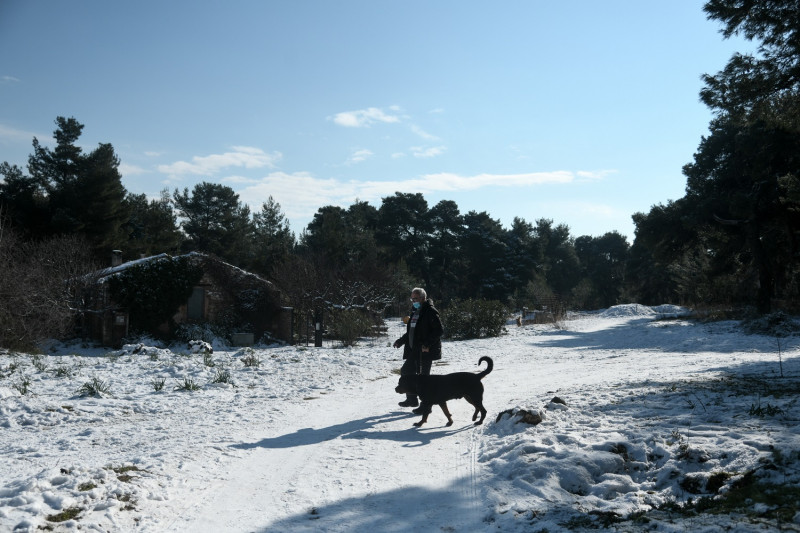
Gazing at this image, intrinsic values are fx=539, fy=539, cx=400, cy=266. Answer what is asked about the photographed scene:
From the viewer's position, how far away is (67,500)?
4.10m

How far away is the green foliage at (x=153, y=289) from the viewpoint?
22.5m

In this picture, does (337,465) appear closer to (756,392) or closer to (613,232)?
(756,392)

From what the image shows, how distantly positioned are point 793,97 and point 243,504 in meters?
10.6

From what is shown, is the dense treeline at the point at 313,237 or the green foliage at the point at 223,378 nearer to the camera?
the green foliage at the point at 223,378

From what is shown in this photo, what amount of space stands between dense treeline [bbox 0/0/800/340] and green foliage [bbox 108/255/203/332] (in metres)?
4.51

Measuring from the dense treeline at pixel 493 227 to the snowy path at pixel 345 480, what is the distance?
8.16m

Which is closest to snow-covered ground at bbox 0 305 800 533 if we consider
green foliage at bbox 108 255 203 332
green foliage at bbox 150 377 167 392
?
green foliage at bbox 150 377 167 392

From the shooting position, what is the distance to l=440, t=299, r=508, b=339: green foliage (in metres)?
24.6

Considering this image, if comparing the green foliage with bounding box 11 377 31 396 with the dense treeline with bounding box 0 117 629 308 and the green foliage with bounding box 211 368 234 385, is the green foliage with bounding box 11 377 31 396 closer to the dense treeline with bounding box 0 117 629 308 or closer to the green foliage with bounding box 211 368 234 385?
the green foliage with bounding box 211 368 234 385

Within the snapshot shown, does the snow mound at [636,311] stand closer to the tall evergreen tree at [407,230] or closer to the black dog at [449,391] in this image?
the tall evergreen tree at [407,230]

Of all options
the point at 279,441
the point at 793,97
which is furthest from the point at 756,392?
the point at 279,441

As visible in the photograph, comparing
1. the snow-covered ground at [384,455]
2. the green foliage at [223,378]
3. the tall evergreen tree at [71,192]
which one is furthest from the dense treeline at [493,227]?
the green foliage at [223,378]

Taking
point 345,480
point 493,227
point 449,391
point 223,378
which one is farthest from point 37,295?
point 493,227

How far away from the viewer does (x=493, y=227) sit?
5897cm
